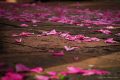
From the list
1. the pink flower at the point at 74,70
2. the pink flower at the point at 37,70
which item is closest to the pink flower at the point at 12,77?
the pink flower at the point at 37,70

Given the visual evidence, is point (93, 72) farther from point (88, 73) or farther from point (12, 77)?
point (12, 77)

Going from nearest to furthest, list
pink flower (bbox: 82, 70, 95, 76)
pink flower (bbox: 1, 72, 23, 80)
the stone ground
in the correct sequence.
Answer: pink flower (bbox: 1, 72, 23, 80) → pink flower (bbox: 82, 70, 95, 76) → the stone ground

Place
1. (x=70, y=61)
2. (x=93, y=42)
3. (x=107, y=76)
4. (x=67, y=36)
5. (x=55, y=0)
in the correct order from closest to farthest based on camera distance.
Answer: (x=107, y=76), (x=70, y=61), (x=93, y=42), (x=67, y=36), (x=55, y=0)

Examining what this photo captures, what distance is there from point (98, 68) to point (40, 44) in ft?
4.49

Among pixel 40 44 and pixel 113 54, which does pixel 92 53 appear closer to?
pixel 113 54

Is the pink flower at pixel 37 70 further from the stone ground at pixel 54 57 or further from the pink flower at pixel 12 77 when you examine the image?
the pink flower at pixel 12 77

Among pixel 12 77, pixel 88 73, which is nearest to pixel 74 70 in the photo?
pixel 88 73

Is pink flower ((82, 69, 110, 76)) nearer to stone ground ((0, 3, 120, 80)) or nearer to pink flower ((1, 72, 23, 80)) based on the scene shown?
stone ground ((0, 3, 120, 80))

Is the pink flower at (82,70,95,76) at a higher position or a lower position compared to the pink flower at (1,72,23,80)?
lower

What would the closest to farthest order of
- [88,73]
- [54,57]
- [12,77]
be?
1. [12,77]
2. [88,73]
3. [54,57]

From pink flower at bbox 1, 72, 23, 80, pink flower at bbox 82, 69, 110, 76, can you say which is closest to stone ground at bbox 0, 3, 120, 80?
pink flower at bbox 82, 69, 110, 76

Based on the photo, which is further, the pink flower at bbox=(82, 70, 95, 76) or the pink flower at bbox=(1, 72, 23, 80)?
the pink flower at bbox=(82, 70, 95, 76)

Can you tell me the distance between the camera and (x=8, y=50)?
11.9 ft

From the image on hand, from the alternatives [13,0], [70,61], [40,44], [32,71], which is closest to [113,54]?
[70,61]
